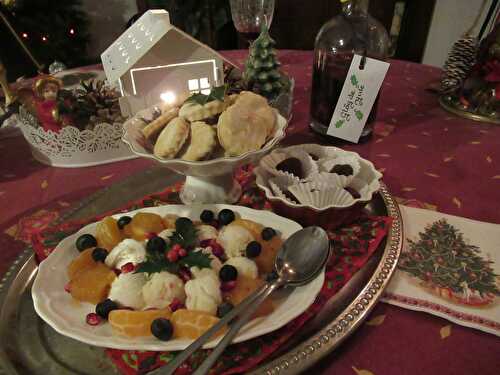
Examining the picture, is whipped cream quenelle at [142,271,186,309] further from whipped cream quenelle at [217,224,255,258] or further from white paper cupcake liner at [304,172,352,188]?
white paper cupcake liner at [304,172,352,188]

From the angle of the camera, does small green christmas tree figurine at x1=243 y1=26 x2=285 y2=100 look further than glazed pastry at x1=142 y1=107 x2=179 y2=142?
Yes

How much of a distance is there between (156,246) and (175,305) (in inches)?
4.4

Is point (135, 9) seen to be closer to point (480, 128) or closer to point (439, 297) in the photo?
point (480, 128)

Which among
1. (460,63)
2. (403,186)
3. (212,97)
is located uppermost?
(212,97)

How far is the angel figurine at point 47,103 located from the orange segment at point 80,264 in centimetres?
46

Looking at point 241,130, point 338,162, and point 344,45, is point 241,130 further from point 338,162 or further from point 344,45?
point 344,45

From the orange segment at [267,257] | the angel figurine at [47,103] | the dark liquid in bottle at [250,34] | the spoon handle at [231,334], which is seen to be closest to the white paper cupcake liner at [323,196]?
the orange segment at [267,257]

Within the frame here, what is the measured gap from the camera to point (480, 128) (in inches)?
42.6

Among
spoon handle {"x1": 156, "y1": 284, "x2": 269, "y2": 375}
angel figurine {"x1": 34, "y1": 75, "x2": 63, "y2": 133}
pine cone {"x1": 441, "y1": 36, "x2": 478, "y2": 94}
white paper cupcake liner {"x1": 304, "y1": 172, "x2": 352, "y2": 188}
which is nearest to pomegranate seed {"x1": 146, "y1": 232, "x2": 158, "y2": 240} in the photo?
spoon handle {"x1": 156, "y1": 284, "x2": 269, "y2": 375}

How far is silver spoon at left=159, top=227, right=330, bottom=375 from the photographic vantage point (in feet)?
1.38

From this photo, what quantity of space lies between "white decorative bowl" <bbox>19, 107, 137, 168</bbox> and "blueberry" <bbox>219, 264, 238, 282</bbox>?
1.83ft

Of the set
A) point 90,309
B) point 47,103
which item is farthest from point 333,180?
point 47,103

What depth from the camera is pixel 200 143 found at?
0.64 meters

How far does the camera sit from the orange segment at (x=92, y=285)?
20.4 inches
